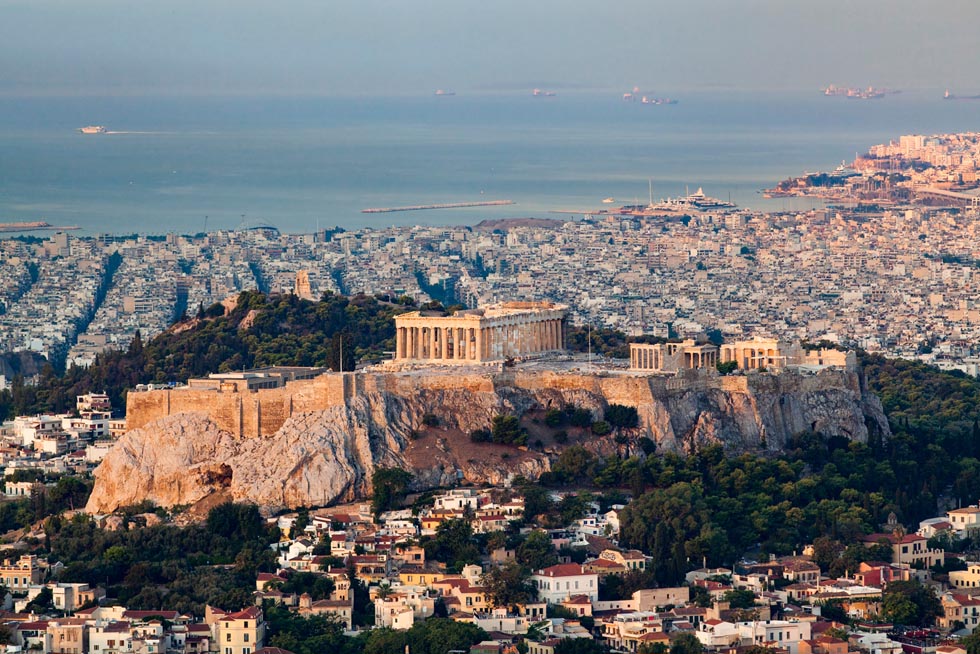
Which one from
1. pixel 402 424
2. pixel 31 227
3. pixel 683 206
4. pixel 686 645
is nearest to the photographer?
pixel 686 645

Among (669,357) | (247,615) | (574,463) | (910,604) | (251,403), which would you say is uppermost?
(669,357)

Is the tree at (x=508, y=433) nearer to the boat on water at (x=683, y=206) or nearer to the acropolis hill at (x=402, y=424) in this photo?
the acropolis hill at (x=402, y=424)

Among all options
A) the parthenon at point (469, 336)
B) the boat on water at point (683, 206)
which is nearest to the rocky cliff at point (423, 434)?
the parthenon at point (469, 336)

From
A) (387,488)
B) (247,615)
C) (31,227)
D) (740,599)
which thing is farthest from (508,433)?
(31,227)

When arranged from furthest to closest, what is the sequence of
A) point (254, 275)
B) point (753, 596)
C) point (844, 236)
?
point (844, 236), point (254, 275), point (753, 596)

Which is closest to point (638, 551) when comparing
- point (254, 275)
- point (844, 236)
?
point (254, 275)

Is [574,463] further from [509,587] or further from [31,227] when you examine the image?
[31,227]

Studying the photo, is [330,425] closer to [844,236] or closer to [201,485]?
[201,485]
